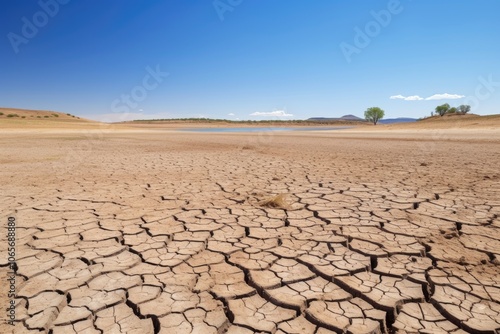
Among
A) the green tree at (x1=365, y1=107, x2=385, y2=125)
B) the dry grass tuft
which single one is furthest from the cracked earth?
the green tree at (x1=365, y1=107, x2=385, y2=125)

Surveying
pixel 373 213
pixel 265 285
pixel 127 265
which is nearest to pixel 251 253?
pixel 265 285

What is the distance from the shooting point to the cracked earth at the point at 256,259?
4.92 feet

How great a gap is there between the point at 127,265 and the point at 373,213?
249 centimetres

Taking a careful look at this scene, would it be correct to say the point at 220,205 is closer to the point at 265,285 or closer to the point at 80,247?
the point at 80,247

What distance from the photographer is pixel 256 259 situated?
213 centimetres

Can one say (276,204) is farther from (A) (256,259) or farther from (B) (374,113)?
(B) (374,113)

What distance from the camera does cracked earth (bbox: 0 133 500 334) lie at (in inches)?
59.1

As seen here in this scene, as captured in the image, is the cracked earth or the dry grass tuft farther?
the dry grass tuft

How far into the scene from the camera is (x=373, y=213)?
3125 millimetres

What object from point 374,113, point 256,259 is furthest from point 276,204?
point 374,113

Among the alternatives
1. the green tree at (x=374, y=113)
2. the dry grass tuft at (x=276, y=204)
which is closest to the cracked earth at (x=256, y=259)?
the dry grass tuft at (x=276, y=204)

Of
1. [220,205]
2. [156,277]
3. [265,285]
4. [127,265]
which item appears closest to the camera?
[265,285]

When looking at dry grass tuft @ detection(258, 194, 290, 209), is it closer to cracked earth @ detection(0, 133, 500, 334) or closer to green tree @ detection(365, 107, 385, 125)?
cracked earth @ detection(0, 133, 500, 334)

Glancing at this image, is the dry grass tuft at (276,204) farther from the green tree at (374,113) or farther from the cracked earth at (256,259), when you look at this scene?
the green tree at (374,113)
